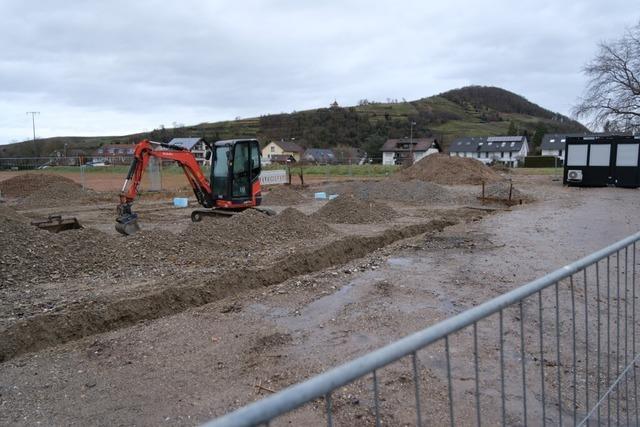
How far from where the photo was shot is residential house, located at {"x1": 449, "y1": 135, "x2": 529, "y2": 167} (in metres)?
103

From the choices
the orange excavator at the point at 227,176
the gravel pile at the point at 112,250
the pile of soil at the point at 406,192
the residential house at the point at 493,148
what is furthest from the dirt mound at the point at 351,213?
the residential house at the point at 493,148

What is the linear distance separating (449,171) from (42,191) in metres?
22.7

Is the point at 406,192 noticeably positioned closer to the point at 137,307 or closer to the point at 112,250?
the point at 112,250

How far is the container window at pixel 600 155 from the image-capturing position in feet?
87.5

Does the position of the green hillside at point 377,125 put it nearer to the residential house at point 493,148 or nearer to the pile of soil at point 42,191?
the residential house at point 493,148

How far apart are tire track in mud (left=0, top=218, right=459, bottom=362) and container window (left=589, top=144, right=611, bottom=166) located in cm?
2257

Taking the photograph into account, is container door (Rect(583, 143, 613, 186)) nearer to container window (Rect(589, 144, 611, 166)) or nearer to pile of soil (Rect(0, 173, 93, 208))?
container window (Rect(589, 144, 611, 166))

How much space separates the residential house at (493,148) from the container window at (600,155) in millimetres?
76338

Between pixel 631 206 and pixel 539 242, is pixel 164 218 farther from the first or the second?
pixel 631 206

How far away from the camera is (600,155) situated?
2720cm

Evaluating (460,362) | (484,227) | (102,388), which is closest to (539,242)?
(484,227)

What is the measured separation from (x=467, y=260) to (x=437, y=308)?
118 inches

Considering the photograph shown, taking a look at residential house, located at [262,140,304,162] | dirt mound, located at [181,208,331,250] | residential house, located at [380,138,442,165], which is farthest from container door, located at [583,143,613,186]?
residential house, located at [262,140,304,162]

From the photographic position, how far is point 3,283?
7680 mm
